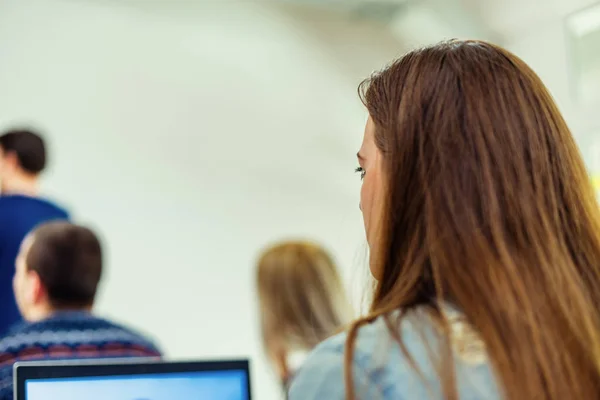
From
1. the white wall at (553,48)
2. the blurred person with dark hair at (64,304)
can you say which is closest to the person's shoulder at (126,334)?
the blurred person with dark hair at (64,304)

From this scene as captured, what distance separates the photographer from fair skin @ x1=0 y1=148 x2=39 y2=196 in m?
2.87

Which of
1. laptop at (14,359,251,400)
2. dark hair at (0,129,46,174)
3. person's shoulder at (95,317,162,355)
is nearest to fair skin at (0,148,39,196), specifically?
dark hair at (0,129,46,174)

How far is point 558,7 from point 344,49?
4.01 feet

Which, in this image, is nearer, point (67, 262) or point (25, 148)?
point (67, 262)

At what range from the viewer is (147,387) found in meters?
1.21

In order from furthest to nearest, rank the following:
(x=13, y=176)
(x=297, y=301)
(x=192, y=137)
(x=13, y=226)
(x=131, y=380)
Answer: (x=192, y=137)
(x=13, y=176)
(x=13, y=226)
(x=297, y=301)
(x=131, y=380)

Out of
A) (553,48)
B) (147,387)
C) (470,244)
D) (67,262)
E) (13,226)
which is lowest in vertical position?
(147,387)

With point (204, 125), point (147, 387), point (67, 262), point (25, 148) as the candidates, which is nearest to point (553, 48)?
point (204, 125)

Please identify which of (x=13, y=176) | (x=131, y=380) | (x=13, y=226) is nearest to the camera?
(x=131, y=380)

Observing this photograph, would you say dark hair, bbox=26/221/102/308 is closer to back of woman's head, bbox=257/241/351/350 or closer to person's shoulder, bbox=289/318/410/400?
back of woman's head, bbox=257/241/351/350

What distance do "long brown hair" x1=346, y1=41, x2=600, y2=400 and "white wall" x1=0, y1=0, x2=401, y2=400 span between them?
305 centimetres

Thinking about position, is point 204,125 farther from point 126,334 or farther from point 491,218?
point 491,218

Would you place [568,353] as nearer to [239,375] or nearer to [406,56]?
[406,56]

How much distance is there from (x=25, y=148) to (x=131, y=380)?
1897 millimetres
